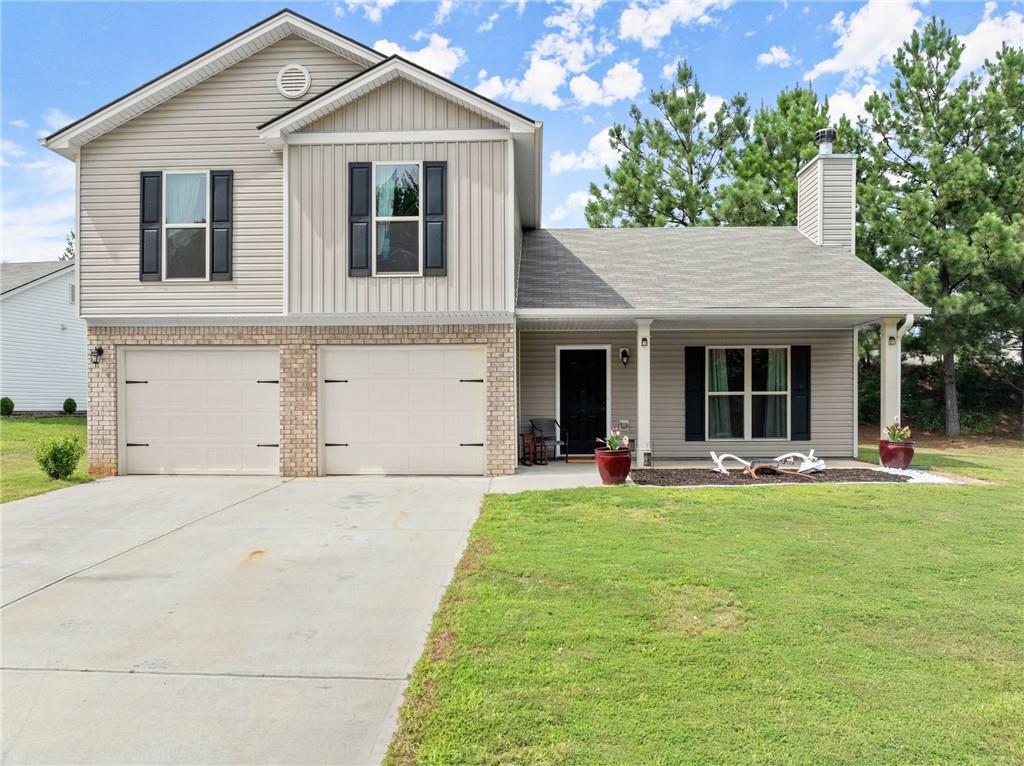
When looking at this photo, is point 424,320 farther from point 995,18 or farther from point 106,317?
point 995,18

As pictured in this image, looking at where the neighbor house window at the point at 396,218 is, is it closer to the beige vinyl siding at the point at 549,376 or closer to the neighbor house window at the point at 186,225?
the neighbor house window at the point at 186,225

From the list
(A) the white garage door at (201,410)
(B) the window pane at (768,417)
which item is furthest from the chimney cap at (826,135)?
(A) the white garage door at (201,410)

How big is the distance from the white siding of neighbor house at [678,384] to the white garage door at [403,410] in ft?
6.89

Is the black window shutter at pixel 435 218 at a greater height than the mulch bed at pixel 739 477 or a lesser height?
greater

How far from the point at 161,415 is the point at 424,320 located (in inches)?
179

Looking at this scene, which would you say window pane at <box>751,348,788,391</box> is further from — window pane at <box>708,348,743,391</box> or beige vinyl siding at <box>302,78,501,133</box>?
beige vinyl siding at <box>302,78,501,133</box>

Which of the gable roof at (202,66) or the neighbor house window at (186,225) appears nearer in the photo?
the gable roof at (202,66)

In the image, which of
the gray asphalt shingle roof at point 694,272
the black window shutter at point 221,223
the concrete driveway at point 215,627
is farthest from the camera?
the gray asphalt shingle roof at point 694,272

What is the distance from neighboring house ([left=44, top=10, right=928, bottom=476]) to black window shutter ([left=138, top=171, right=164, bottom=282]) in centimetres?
3

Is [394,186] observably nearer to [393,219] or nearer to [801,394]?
[393,219]

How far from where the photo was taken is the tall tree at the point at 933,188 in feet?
50.9

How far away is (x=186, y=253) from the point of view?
950cm

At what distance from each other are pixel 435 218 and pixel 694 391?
18.7 feet

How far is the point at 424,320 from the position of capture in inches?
362
